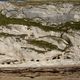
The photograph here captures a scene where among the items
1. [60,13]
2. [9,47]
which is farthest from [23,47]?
[60,13]

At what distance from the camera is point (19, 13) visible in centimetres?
1450

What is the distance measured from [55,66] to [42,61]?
57cm

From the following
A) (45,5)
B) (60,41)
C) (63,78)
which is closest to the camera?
(63,78)

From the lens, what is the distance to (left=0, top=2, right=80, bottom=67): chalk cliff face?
→ 1325cm

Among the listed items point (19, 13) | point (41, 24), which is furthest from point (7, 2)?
point (41, 24)

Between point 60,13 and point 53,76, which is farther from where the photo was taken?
point 60,13

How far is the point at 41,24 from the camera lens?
46.3ft

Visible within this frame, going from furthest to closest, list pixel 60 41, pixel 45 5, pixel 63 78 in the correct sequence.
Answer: pixel 45 5 < pixel 60 41 < pixel 63 78

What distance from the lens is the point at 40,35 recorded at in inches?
544

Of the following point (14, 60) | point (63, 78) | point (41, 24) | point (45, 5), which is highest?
point (45, 5)

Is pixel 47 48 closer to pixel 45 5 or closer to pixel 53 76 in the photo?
pixel 53 76

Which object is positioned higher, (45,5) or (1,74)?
(45,5)

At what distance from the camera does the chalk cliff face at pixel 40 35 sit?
522 inches

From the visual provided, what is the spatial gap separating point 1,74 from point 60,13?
12.4 feet
